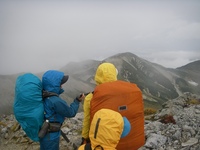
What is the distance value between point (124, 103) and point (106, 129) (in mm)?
2005

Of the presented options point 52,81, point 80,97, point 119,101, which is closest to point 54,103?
point 52,81

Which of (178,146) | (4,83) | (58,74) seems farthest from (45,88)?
(4,83)

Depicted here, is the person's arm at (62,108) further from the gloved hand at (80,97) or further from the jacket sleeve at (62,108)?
the gloved hand at (80,97)

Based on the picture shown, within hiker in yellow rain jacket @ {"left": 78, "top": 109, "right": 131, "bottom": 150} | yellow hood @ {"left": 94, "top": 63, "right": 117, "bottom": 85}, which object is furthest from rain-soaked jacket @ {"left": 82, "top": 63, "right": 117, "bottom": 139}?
hiker in yellow rain jacket @ {"left": 78, "top": 109, "right": 131, "bottom": 150}

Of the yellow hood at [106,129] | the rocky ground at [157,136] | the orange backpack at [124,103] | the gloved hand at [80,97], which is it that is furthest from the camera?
the rocky ground at [157,136]

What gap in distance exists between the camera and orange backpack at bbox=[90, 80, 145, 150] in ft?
22.2

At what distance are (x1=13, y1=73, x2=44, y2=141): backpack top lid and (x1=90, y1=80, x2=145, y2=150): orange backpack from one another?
166cm

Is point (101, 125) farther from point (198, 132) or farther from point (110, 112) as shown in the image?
point (198, 132)

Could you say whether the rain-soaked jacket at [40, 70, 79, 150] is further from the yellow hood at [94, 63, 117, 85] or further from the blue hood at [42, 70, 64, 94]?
the yellow hood at [94, 63, 117, 85]

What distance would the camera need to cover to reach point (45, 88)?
298 inches

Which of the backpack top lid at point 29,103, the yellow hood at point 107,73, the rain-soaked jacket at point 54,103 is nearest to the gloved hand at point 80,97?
the rain-soaked jacket at point 54,103

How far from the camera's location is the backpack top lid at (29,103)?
713cm

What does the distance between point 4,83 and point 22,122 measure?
117349mm

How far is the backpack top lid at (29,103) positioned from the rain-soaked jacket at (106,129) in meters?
2.72
